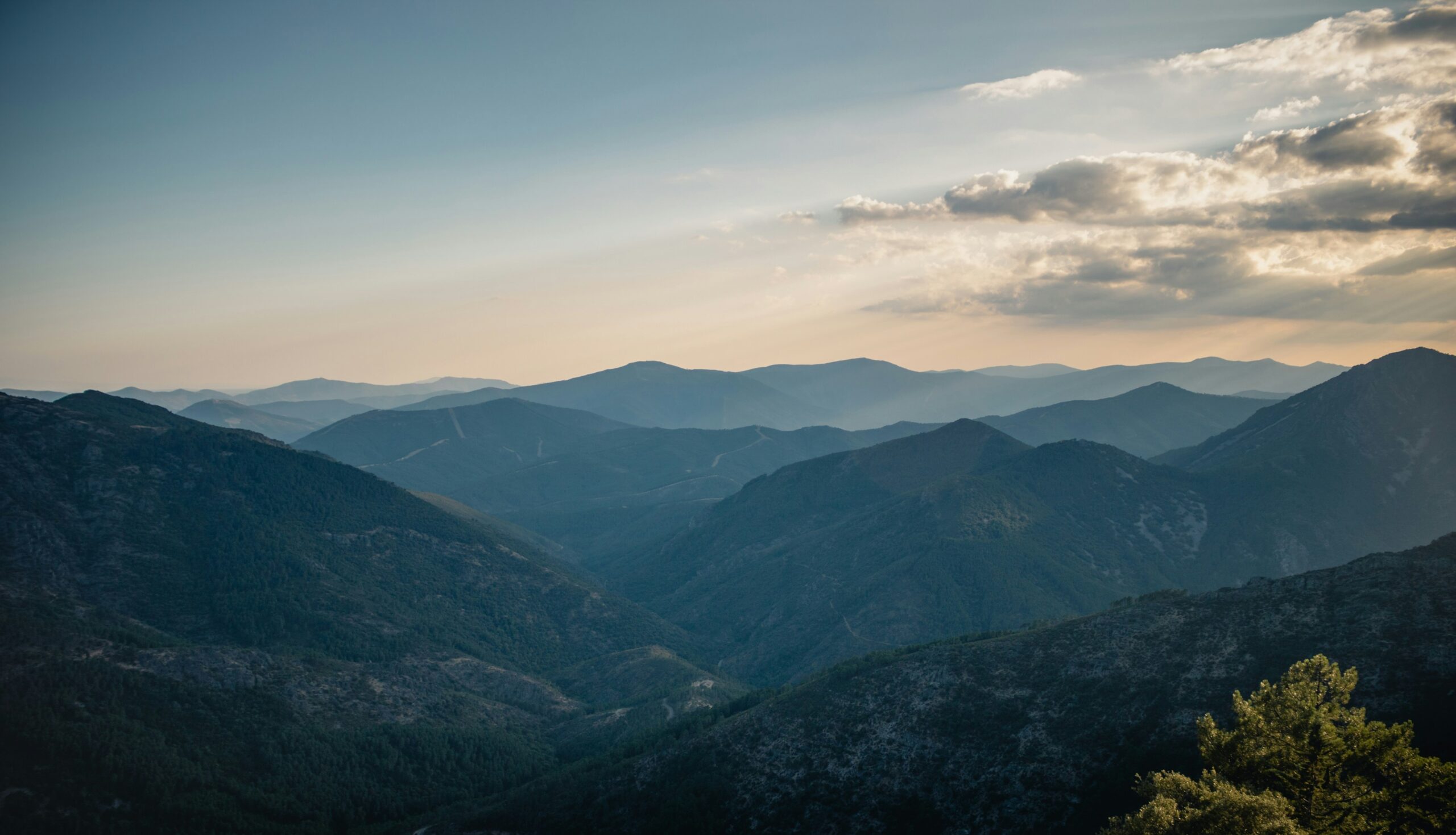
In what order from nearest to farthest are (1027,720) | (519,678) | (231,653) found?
(1027,720)
(231,653)
(519,678)

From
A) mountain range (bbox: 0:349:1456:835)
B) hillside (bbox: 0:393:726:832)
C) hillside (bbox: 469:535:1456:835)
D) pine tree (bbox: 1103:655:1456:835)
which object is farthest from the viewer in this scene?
hillside (bbox: 0:393:726:832)

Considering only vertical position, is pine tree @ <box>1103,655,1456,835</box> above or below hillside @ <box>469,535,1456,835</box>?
above

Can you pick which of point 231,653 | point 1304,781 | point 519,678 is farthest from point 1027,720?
point 231,653

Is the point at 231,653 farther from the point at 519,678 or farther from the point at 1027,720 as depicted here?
the point at 1027,720

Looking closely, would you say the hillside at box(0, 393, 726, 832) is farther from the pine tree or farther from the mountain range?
the pine tree

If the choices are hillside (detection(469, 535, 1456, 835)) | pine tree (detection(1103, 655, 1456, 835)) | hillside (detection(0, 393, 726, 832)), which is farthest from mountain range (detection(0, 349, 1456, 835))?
pine tree (detection(1103, 655, 1456, 835))
